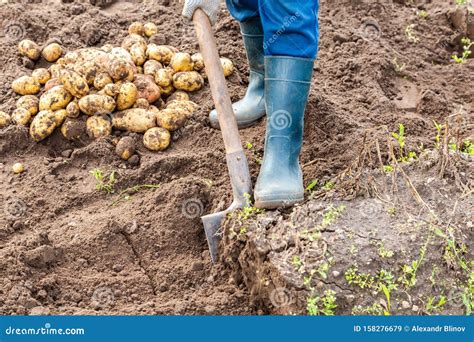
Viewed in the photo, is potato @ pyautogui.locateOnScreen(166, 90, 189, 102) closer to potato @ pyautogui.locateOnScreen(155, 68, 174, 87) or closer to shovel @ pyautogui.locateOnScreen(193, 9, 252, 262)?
potato @ pyautogui.locateOnScreen(155, 68, 174, 87)

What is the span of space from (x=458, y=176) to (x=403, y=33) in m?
1.88

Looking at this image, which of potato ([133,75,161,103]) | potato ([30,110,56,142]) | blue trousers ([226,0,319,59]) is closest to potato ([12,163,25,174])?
potato ([30,110,56,142])

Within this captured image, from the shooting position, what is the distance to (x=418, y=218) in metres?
2.63

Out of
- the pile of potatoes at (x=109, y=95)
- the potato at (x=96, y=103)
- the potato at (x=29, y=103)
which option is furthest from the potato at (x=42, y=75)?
the potato at (x=96, y=103)

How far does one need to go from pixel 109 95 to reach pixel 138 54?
39 cm

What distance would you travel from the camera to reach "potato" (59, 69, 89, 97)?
342 cm

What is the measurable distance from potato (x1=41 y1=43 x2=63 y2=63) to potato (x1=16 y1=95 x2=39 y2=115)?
358 mm

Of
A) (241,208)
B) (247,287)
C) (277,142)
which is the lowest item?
(247,287)

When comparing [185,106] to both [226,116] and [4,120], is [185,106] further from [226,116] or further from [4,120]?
[4,120]

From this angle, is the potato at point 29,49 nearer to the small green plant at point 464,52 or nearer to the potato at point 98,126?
the potato at point 98,126

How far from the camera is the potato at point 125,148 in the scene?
11.0 feet

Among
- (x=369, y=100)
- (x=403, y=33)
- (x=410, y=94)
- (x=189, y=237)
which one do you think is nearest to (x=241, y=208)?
(x=189, y=237)

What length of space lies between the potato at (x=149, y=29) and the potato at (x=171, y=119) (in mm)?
764

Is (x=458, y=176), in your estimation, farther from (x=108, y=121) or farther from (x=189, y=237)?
(x=108, y=121)
